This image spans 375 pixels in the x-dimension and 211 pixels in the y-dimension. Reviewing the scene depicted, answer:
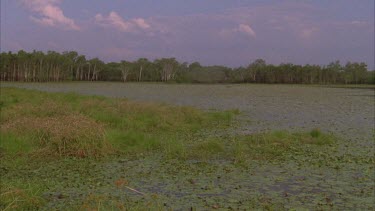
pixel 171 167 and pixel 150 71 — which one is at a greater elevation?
pixel 150 71

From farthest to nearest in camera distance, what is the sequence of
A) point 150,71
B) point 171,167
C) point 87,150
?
1. point 150,71
2. point 87,150
3. point 171,167

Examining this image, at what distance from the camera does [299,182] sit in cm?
942

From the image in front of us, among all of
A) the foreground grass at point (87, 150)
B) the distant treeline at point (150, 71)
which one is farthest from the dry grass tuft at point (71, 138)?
the distant treeline at point (150, 71)

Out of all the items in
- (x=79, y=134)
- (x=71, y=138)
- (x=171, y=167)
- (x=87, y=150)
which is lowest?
(x=171, y=167)

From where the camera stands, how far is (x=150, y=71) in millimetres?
132750

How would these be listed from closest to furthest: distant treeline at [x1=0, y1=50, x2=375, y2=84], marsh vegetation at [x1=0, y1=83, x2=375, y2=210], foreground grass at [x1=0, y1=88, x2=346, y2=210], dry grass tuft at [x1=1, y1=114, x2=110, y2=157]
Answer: marsh vegetation at [x1=0, y1=83, x2=375, y2=210]
foreground grass at [x1=0, y1=88, x2=346, y2=210]
dry grass tuft at [x1=1, y1=114, x2=110, y2=157]
distant treeline at [x1=0, y1=50, x2=375, y2=84]

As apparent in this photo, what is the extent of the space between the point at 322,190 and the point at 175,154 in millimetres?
4572

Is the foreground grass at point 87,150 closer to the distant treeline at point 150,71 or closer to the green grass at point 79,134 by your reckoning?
the green grass at point 79,134

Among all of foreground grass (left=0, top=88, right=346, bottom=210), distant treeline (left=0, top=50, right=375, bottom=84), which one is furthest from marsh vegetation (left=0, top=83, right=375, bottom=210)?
distant treeline (left=0, top=50, right=375, bottom=84)

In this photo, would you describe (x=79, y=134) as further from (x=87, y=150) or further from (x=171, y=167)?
(x=171, y=167)

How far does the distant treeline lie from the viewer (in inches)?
4163

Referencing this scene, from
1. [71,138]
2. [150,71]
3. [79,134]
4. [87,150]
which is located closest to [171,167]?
[87,150]

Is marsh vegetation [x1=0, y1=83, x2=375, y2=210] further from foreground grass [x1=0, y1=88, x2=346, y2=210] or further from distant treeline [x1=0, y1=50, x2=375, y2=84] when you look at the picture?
distant treeline [x1=0, y1=50, x2=375, y2=84]

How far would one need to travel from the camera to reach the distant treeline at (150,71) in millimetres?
105750
